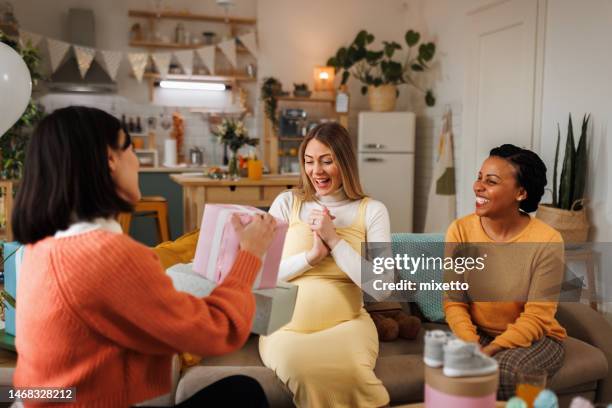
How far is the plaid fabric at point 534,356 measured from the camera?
6.01ft

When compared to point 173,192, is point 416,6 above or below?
above

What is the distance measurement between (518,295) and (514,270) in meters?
0.08

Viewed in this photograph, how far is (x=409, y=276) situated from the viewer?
8.44ft

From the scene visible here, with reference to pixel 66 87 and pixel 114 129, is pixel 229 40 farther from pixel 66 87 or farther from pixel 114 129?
pixel 114 129

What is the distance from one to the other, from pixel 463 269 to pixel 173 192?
457 centimetres

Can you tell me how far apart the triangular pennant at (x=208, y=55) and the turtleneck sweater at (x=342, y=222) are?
4665 millimetres

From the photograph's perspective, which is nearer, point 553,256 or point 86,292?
point 86,292

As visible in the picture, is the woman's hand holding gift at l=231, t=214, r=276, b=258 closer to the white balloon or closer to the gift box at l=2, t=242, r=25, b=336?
the gift box at l=2, t=242, r=25, b=336

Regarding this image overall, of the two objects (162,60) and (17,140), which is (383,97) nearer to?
(162,60)

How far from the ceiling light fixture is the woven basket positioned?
14.2 ft

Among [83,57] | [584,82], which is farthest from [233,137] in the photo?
[584,82]

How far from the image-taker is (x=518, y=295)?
202cm

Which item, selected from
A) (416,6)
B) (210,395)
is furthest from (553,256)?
(416,6)

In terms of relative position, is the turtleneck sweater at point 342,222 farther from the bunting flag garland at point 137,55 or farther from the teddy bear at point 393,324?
the bunting flag garland at point 137,55
